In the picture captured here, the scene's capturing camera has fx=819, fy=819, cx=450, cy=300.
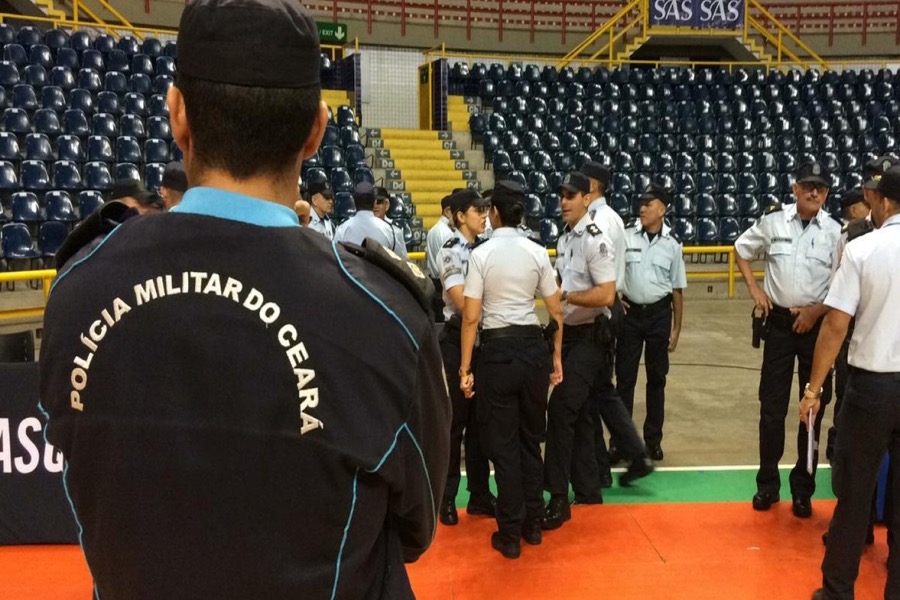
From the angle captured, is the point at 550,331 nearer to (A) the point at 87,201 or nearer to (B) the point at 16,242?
(B) the point at 16,242

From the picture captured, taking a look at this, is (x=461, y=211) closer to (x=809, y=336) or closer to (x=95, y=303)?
(x=809, y=336)

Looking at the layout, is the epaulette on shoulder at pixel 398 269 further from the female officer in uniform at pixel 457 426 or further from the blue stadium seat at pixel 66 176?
the blue stadium seat at pixel 66 176

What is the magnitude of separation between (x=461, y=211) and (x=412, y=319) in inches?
168

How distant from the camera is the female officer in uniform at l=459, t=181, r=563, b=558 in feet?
13.4

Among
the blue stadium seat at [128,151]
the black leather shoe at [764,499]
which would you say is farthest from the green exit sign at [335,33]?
the black leather shoe at [764,499]

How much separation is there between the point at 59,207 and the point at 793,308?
7931 mm

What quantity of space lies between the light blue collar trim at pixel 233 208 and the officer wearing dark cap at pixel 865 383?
278 centimetres

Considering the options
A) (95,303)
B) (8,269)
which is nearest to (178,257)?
(95,303)

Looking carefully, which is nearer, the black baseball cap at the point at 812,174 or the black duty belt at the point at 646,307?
the black baseball cap at the point at 812,174

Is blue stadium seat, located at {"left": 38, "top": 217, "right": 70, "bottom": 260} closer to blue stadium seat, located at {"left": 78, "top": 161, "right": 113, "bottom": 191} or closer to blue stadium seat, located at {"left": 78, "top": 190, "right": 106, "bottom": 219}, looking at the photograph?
blue stadium seat, located at {"left": 78, "top": 190, "right": 106, "bottom": 219}

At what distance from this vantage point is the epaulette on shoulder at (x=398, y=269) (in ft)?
3.51

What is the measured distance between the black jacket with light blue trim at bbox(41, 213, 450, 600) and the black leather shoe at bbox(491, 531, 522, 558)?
317cm

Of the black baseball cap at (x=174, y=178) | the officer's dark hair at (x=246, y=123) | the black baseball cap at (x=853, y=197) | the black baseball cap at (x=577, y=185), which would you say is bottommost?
the black baseball cap at (x=853, y=197)

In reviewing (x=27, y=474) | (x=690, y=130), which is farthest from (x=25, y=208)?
(x=690, y=130)
